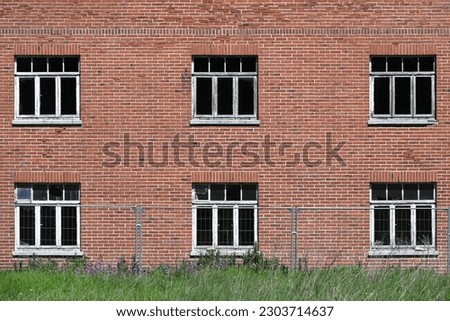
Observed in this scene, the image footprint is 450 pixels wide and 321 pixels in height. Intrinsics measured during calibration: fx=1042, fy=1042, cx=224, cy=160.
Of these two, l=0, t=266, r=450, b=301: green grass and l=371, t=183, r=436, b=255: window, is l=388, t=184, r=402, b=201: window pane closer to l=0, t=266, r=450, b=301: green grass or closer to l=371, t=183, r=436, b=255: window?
l=371, t=183, r=436, b=255: window

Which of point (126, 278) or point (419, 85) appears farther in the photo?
point (419, 85)

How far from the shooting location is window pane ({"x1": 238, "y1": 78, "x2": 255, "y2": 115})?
2328 centimetres

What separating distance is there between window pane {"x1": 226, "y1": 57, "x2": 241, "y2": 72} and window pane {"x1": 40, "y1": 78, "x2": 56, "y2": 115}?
3.92 metres

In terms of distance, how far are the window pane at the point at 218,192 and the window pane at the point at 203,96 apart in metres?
1.67

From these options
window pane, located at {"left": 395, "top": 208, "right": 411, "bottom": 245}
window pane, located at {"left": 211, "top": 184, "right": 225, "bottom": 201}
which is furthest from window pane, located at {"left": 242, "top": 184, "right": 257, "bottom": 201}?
window pane, located at {"left": 395, "top": 208, "right": 411, "bottom": 245}

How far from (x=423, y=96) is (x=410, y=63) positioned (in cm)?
80

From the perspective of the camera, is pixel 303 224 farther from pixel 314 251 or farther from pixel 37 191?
pixel 37 191

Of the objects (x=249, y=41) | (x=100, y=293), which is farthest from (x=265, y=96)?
(x=100, y=293)

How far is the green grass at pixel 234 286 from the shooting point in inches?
630

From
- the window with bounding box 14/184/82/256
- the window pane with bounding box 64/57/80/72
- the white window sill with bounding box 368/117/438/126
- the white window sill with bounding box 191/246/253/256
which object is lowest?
the white window sill with bounding box 191/246/253/256

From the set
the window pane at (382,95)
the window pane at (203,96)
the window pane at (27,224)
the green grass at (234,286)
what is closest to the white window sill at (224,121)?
the window pane at (203,96)

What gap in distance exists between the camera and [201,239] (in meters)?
22.9

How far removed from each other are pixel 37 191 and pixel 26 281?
528 centimetres

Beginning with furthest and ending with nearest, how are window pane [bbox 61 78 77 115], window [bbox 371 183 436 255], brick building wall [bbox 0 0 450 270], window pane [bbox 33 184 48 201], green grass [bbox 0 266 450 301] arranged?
window pane [bbox 61 78 77 115]
window pane [bbox 33 184 48 201]
brick building wall [bbox 0 0 450 270]
window [bbox 371 183 436 255]
green grass [bbox 0 266 450 301]
